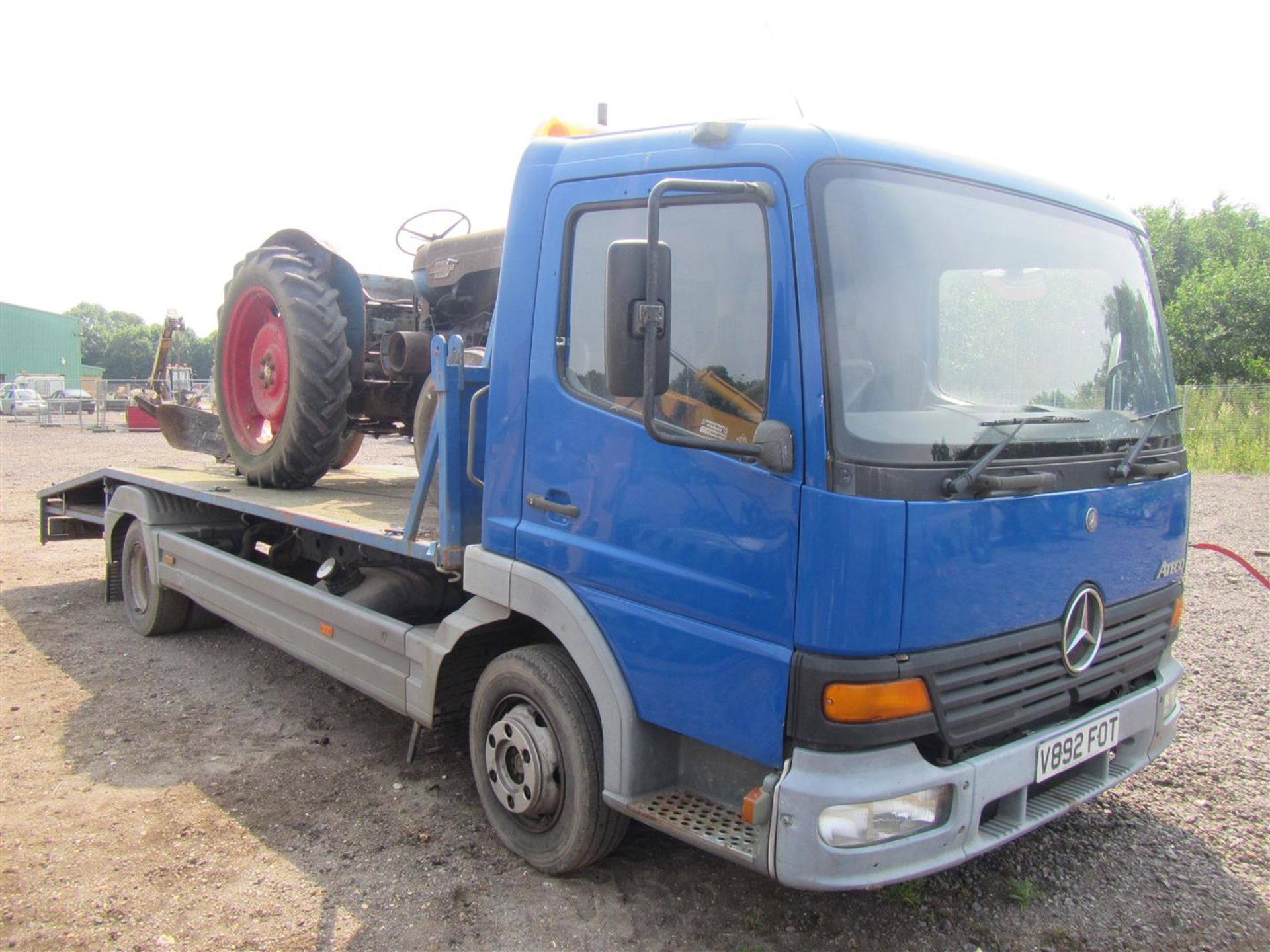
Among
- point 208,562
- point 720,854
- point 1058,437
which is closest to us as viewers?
point 720,854

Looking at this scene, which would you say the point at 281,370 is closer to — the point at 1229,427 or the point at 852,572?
the point at 852,572

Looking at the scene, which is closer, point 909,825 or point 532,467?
point 909,825

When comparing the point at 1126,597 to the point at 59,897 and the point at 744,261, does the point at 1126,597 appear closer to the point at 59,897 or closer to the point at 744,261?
the point at 744,261

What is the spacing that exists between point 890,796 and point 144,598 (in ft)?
18.9

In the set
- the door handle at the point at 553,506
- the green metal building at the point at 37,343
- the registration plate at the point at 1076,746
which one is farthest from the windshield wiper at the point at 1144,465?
the green metal building at the point at 37,343

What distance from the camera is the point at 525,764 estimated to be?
131 inches

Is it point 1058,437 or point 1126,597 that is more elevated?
point 1058,437

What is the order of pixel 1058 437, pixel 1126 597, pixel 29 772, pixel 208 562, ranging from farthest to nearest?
pixel 208 562, pixel 29 772, pixel 1126 597, pixel 1058 437

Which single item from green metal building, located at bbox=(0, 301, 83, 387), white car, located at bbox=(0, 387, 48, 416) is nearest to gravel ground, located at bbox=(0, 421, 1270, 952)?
white car, located at bbox=(0, 387, 48, 416)

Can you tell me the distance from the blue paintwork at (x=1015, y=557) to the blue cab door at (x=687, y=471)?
35 centimetres

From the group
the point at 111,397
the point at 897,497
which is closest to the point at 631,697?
the point at 897,497

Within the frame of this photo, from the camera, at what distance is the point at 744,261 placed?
2.63m

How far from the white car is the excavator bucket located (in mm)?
34870

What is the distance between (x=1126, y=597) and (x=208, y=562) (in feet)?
15.9
